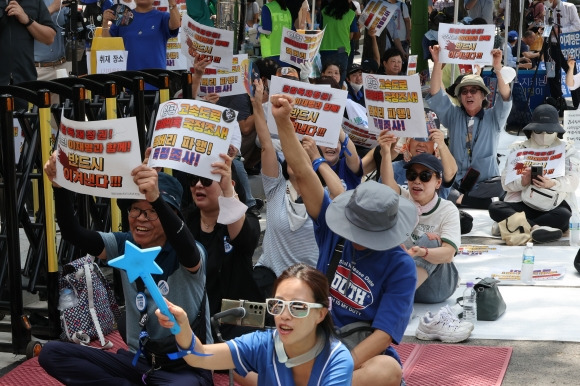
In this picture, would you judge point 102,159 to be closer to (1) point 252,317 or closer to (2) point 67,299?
(2) point 67,299

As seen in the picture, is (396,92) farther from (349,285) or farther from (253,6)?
(253,6)

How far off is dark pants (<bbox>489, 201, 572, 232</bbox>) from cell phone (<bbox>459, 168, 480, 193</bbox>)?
674 millimetres

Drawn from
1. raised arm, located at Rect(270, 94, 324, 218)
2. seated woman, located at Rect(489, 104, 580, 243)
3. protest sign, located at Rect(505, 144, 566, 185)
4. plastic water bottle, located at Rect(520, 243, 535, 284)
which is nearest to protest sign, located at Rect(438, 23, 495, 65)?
seated woman, located at Rect(489, 104, 580, 243)

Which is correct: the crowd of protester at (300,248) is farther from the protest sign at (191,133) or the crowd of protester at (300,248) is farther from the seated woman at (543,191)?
the protest sign at (191,133)

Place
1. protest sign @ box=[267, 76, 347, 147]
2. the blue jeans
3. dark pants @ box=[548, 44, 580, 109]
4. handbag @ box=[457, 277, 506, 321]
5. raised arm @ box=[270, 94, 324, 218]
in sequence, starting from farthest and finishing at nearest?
dark pants @ box=[548, 44, 580, 109] < the blue jeans < handbag @ box=[457, 277, 506, 321] < protest sign @ box=[267, 76, 347, 147] < raised arm @ box=[270, 94, 324, 218]

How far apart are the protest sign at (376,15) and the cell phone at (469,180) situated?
6.80 metres

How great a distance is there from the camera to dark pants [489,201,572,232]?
10.0 metres

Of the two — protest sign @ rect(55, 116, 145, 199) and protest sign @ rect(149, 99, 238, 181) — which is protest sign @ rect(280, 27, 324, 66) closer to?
protest sign @ rect(149, 99, 238, 181)

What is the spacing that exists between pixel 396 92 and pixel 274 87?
1516 millimetres

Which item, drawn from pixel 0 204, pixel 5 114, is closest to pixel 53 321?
pixel 5 114

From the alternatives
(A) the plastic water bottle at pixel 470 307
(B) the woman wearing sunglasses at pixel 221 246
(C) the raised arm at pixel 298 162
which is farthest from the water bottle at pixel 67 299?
(A) the plastic water bottle at pixel 470 307

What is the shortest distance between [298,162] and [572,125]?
5991mm

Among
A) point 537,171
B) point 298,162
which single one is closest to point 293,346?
point 298,162

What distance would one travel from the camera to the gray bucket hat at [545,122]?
1010 centimetres
